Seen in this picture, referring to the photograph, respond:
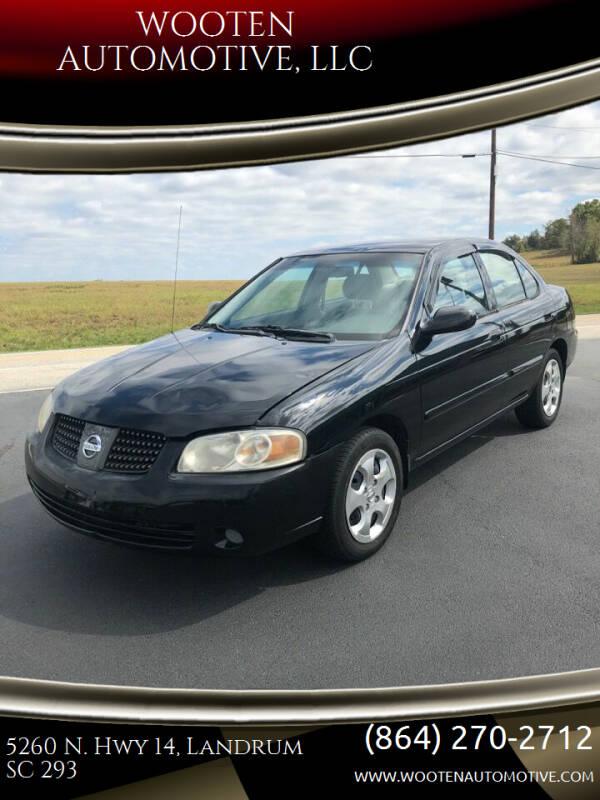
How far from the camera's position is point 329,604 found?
3.26 m

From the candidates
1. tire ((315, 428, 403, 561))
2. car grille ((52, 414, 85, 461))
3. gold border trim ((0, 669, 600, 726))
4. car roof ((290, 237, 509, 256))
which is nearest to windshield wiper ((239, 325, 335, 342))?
tire ((315, 428, 403, 561))

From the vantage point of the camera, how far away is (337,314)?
4355mm

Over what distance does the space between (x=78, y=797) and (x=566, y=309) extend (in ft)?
18.2

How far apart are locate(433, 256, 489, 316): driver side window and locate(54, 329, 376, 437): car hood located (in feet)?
2.86

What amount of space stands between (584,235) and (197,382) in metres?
62.7

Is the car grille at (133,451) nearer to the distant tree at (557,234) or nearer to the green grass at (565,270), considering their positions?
the green grass at (565,270)

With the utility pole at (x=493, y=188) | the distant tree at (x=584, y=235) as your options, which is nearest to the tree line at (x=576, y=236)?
the distant tree at (x=584, y=235)

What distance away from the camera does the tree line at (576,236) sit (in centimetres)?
5838

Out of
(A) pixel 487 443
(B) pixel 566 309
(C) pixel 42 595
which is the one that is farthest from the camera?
(B) pixel 566 309

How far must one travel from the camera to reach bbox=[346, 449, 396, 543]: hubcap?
3555mm

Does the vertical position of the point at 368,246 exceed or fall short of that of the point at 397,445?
it exceeds it

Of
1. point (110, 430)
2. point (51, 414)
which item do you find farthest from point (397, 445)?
point (51, 414)

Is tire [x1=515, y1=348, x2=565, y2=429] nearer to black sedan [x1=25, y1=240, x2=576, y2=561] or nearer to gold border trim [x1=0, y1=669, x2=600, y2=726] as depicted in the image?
black sedan [x1=25, y1=240, x2=576, y2=561]

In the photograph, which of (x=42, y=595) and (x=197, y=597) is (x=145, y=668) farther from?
(x=42, y=595)
